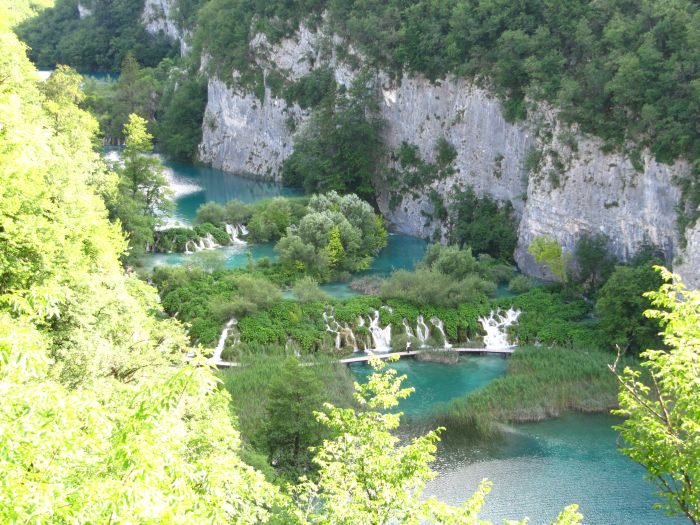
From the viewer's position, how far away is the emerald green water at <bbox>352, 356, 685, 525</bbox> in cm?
2117

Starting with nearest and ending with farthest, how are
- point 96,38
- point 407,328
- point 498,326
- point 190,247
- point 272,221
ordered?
point 407,328, point 498,326, point 190,247, point 272,221, point 96,38

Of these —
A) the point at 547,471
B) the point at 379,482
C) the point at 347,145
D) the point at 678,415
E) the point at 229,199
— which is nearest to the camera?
the point at 379,482

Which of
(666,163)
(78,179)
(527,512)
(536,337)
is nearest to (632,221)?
(666,163)

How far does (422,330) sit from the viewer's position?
32750 millimetres

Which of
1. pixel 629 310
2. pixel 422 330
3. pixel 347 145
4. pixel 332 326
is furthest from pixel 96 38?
pixel 629 310

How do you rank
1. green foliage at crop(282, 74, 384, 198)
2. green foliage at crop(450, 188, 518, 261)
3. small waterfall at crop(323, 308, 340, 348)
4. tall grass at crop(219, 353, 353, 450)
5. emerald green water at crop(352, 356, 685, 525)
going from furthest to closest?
green foliage at crop(282, 74, 384, 198)
green foliage at crop(450, 188, 518, 261)
small waterfall at crop(323, 308, 340, 348)
tall grass at crop(219, 353, 353, 450)
emerald green water at crop(352, 356, 685, 525)

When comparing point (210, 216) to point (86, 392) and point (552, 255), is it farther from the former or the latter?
point (86, 392)

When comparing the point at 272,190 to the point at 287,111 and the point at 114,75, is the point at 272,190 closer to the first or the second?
the point at 287,111

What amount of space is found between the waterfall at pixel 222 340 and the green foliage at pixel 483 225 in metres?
12.7

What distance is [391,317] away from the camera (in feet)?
107

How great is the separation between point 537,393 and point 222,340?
38.1 ft

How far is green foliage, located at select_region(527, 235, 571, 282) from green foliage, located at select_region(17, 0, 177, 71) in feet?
199

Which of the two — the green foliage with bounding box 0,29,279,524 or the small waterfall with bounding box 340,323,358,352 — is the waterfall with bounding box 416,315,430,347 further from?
the green foliage with bounding box 0,29,279,524

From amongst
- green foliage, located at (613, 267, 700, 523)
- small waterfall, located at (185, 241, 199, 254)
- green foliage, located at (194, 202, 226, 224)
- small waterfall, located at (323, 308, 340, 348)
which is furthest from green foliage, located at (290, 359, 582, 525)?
green foliage, located at (194, 202, 226, 224)
